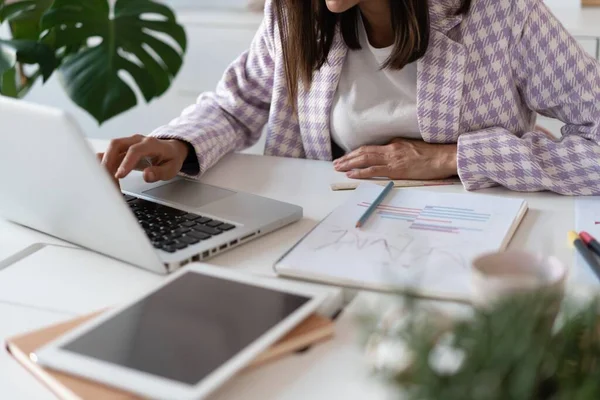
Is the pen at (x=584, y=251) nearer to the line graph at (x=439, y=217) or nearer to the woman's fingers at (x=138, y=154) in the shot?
the line graph at (x=439, y=217)

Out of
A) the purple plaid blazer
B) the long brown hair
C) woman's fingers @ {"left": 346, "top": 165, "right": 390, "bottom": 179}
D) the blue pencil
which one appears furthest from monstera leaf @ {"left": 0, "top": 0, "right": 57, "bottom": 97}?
the blue pencil

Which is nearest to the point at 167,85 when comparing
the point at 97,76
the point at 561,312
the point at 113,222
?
the point at 97,76

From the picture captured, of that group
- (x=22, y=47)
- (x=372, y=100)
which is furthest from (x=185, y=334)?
(x=22, y=47)

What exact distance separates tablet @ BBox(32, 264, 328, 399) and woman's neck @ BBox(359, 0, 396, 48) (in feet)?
2.15

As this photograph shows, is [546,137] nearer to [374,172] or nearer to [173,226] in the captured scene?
[374,172]

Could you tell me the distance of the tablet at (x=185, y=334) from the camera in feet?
2.03

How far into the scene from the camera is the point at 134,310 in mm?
729

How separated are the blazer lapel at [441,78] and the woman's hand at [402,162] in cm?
4

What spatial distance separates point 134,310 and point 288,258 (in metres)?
0.21

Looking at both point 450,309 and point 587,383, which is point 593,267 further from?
point 587,383

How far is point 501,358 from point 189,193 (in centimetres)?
74

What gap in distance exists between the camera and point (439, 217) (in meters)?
0.98

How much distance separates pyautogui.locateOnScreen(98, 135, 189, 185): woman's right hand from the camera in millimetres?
1128

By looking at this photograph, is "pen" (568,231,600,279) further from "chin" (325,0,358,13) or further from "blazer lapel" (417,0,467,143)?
"chin" (325,0,358,13)
